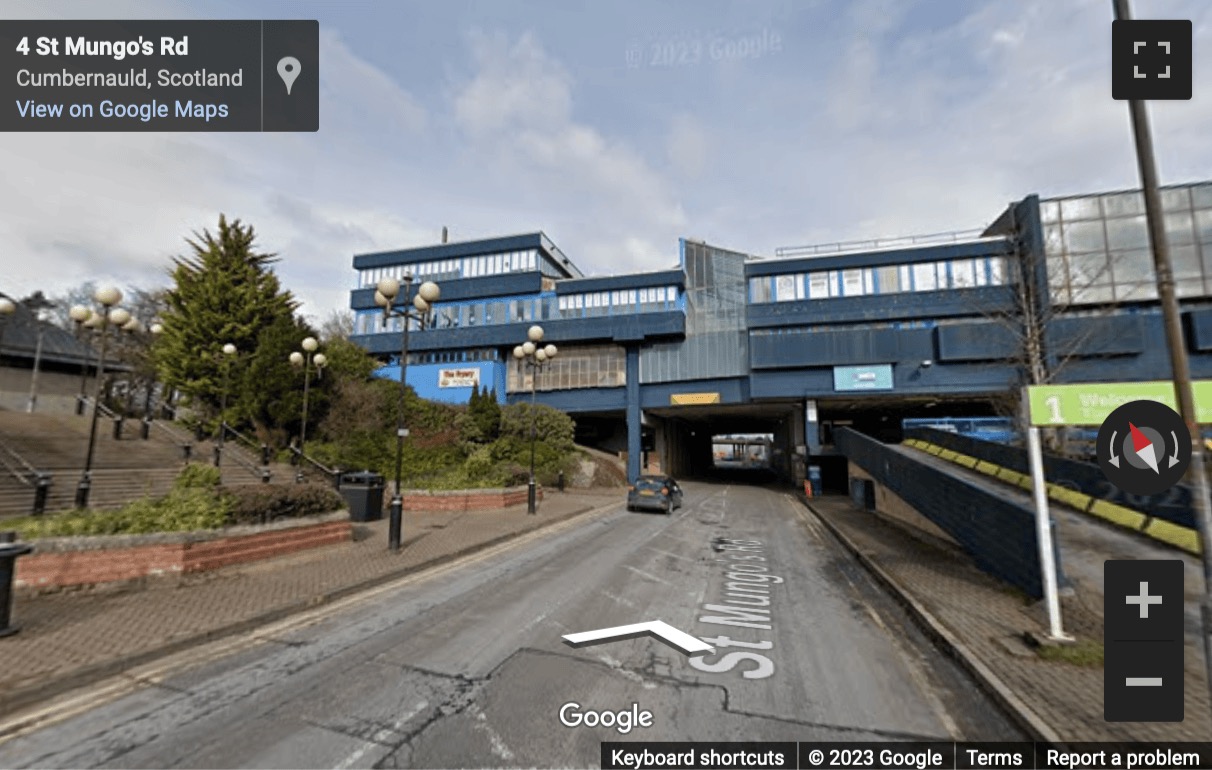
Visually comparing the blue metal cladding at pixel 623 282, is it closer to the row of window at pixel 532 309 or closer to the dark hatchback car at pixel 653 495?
the row of window at pixel 532 309

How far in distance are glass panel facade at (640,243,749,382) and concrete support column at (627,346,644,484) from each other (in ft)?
1.90

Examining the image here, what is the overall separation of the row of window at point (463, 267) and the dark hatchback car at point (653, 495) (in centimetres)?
2825

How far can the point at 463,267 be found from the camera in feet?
153

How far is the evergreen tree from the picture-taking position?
88.2 ft

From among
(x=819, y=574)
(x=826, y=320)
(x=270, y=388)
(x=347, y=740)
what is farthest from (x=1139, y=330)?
(x=270, y=388)

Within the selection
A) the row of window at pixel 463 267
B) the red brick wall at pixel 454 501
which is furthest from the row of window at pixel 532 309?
the red brick wall at pixel 454 501

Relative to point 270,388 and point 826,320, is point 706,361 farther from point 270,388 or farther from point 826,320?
point 270,388

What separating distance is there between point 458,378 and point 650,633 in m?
38.9

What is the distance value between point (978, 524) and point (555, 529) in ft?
35.3

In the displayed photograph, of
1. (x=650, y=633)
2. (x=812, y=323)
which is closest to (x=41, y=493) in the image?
(x=650, y=633)

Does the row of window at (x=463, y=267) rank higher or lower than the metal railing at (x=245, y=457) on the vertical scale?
higher

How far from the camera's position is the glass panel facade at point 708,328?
3903 centimetres

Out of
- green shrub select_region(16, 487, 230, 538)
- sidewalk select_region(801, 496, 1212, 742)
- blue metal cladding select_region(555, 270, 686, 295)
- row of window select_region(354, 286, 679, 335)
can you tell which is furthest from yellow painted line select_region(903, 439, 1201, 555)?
row of window select_region(354, 286, 679, 335)

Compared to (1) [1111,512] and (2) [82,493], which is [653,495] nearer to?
(1) [1111,512]
